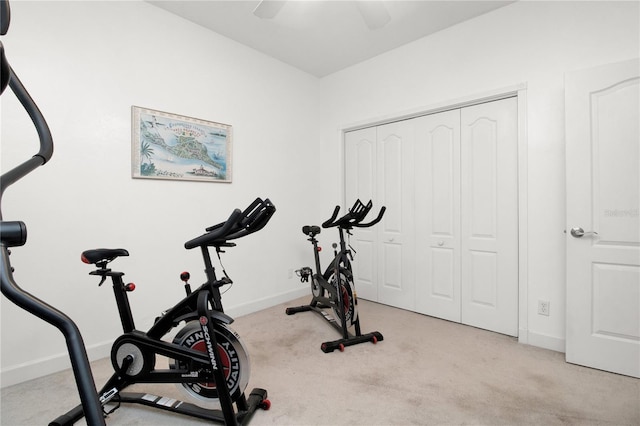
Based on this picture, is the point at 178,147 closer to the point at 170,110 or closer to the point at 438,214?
the point at 170,110

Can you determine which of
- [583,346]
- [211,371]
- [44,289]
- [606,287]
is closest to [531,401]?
[583,346]

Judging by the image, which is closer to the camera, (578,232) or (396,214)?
(578,232)

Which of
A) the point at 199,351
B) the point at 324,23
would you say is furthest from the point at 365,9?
the point at 199,351

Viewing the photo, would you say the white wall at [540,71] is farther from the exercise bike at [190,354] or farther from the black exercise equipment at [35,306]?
the black exercise equipment at [35,306]

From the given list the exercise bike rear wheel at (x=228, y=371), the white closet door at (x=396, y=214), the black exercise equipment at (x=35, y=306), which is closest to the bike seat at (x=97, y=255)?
the exercise bike rear wheel at (x=228, y=371)

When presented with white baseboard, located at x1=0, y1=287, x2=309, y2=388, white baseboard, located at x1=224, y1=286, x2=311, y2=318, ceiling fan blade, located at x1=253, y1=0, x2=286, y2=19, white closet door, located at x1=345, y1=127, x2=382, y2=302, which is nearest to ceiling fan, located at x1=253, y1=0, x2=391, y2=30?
ceiling fan blade, located at x1=253, y1=0, x2=286, y2=19

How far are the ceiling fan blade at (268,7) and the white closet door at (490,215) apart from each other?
2.03m

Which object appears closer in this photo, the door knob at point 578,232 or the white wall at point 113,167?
the white wall at point 113,167

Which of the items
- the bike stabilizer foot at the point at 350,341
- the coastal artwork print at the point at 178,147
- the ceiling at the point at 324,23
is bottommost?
the bike stabilizer foot at the point at 350,341

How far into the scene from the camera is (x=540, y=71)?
2740 mm

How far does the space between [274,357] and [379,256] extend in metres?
1.85

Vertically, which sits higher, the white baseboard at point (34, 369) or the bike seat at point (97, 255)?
the bike seat at point (97, 255)

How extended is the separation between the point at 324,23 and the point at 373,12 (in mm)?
1047

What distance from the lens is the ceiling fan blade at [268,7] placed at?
7.23 ft
